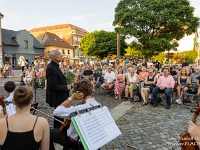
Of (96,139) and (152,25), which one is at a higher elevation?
(152,25)

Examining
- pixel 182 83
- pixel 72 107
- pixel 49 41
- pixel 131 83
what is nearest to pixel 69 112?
pixel 72 107

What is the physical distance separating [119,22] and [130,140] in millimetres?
16968

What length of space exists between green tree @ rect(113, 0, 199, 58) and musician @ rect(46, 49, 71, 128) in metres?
15.6

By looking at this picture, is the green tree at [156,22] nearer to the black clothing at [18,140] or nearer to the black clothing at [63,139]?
the black clothing at [63,139]

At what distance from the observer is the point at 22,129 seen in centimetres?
192

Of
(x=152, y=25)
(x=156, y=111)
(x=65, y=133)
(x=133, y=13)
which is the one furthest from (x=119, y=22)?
(x=65, y=133)

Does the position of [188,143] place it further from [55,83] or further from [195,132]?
[55,83]

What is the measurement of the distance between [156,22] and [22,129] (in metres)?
18.2

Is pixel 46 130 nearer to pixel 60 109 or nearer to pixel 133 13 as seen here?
pixel 60 109

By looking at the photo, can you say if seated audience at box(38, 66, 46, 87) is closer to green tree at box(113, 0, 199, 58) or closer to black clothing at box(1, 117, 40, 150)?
green tree at box(113, 0, 199, 58)

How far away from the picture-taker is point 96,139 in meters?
2.18

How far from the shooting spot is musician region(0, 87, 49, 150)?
1905mm

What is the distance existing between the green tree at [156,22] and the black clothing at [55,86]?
15622mm

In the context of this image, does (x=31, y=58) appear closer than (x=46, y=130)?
No
